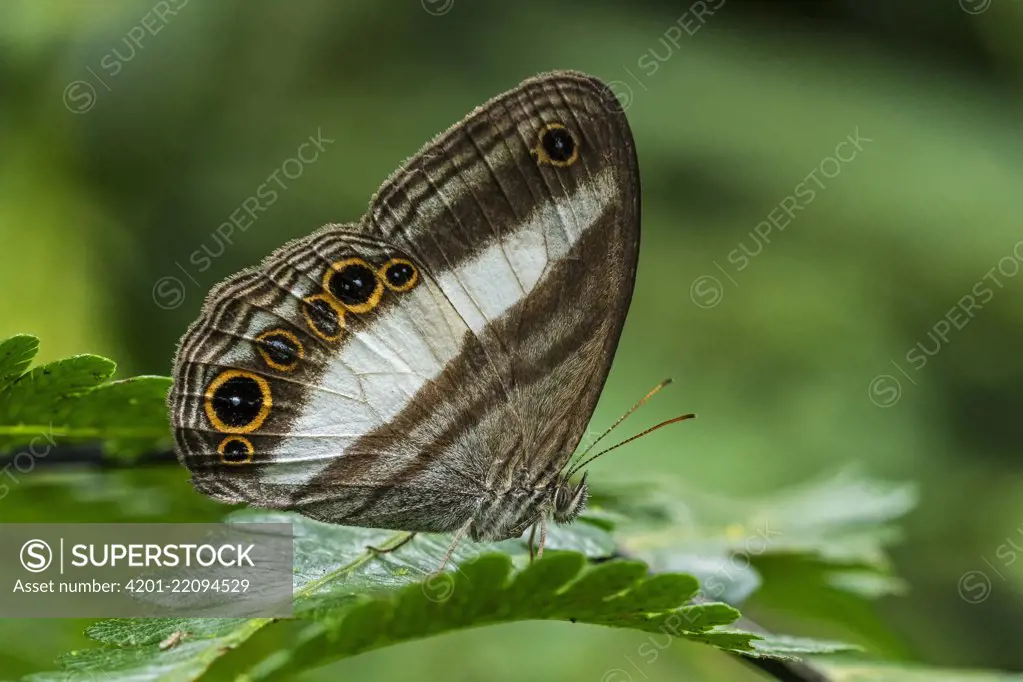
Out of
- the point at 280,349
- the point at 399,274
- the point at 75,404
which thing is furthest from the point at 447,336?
the point at 75,404

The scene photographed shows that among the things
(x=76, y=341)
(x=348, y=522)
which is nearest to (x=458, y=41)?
(x=76, y=341)

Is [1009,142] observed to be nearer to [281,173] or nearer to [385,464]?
[281,173]

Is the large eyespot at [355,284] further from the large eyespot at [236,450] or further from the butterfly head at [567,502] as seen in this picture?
the butterfly head at [567,502]

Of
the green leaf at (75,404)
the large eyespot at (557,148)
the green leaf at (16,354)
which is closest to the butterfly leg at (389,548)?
the green leaf at (75,404)

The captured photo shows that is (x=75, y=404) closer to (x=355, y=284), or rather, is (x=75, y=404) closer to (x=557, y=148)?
(x=355, y=284)

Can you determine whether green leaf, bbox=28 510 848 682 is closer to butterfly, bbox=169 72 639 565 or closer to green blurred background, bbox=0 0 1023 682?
butterfly, bbox=169 72 639 565

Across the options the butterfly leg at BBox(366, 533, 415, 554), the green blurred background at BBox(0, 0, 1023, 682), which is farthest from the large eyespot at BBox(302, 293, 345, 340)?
the green blurred background at BBox(0, 0, 1023, 682)
